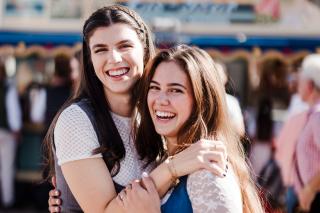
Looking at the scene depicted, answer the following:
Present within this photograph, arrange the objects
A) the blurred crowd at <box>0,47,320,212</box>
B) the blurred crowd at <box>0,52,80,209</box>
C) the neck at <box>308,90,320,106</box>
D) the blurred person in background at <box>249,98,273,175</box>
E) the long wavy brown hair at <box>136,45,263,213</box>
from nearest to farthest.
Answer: the long wavy brown hair at <box>136,45,263,213</box> < the neck at <box>308,90,320,106</box> < the blurred crowd at <box>0,47,320,212</box> < the blurred person in background at <box>249,98,273,175</box> < the blurred crowd at <box>0,52,80,209</box>

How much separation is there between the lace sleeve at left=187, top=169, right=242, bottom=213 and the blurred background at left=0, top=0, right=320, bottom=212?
3.74m

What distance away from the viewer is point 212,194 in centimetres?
170

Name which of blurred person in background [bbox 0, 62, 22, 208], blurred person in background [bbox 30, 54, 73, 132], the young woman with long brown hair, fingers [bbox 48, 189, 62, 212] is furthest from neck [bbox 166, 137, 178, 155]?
→ blurred person in background [bbox 0, 62, 22, 208]

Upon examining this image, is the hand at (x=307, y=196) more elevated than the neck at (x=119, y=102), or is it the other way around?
the neck at (x=119, y=102)

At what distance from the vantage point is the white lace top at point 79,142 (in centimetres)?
192

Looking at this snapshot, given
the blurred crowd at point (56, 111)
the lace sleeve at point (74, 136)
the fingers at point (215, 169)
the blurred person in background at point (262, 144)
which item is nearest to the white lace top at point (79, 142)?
the lace sleeve at point (74, 136)

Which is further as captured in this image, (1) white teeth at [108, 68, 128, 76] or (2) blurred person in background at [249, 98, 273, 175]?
(2) blurred person in background at [249, 98, 273, 175]

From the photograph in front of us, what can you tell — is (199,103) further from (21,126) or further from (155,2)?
(21,126)

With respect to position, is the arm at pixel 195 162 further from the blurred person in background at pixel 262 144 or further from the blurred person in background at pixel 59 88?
the blurred person in background at pixel 262 144

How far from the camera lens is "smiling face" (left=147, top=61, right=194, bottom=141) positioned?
1.91 m

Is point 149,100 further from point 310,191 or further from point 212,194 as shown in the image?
point 310,191

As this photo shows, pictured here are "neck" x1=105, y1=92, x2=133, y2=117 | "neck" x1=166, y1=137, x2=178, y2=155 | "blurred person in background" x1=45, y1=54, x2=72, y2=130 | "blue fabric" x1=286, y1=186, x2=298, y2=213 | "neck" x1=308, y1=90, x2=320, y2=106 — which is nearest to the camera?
"neck" x1=166, y1=137, x2=178, y2=155

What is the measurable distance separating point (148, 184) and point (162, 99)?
0.29 meters

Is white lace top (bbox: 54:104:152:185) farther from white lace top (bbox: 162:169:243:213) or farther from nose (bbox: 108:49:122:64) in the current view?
white lace top (bbox: 162:169:243:213)
